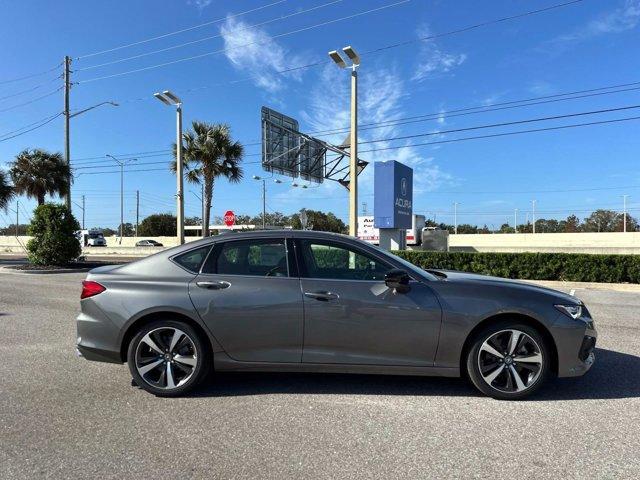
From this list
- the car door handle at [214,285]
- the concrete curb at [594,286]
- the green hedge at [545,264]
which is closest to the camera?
the car door handle at [214,285]

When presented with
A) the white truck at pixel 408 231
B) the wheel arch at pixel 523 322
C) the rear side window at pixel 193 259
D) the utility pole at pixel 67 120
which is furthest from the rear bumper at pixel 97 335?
the white truck at pixel 408 231

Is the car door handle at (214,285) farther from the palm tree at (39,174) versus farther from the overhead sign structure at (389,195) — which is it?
the palm tree at (39,174)

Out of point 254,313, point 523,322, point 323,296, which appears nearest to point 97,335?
point 254,313

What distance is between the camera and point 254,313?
442cm

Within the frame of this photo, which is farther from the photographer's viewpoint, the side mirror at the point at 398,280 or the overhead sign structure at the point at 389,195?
the overhead sign structure at the point at 389,195

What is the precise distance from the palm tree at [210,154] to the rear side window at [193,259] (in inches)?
949

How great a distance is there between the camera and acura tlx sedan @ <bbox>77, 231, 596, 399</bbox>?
4312 millimetres

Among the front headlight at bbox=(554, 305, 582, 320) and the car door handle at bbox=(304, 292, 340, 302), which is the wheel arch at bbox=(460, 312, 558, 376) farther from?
the car door handle at bbox=(304, 292, 340, 302)

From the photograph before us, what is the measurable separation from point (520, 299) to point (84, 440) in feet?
12.0

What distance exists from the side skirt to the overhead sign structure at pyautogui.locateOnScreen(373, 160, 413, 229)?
49.7 ft

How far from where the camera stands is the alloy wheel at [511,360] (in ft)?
14.2

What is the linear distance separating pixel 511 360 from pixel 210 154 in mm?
26407

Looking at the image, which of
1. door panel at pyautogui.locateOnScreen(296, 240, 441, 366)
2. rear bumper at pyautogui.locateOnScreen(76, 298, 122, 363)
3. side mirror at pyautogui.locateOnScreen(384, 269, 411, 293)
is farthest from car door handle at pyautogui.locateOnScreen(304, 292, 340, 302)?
rear bumper at pyautogui.locateOnScreen(76, 298, 122, 363)

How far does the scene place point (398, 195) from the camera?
19766 millimetres
